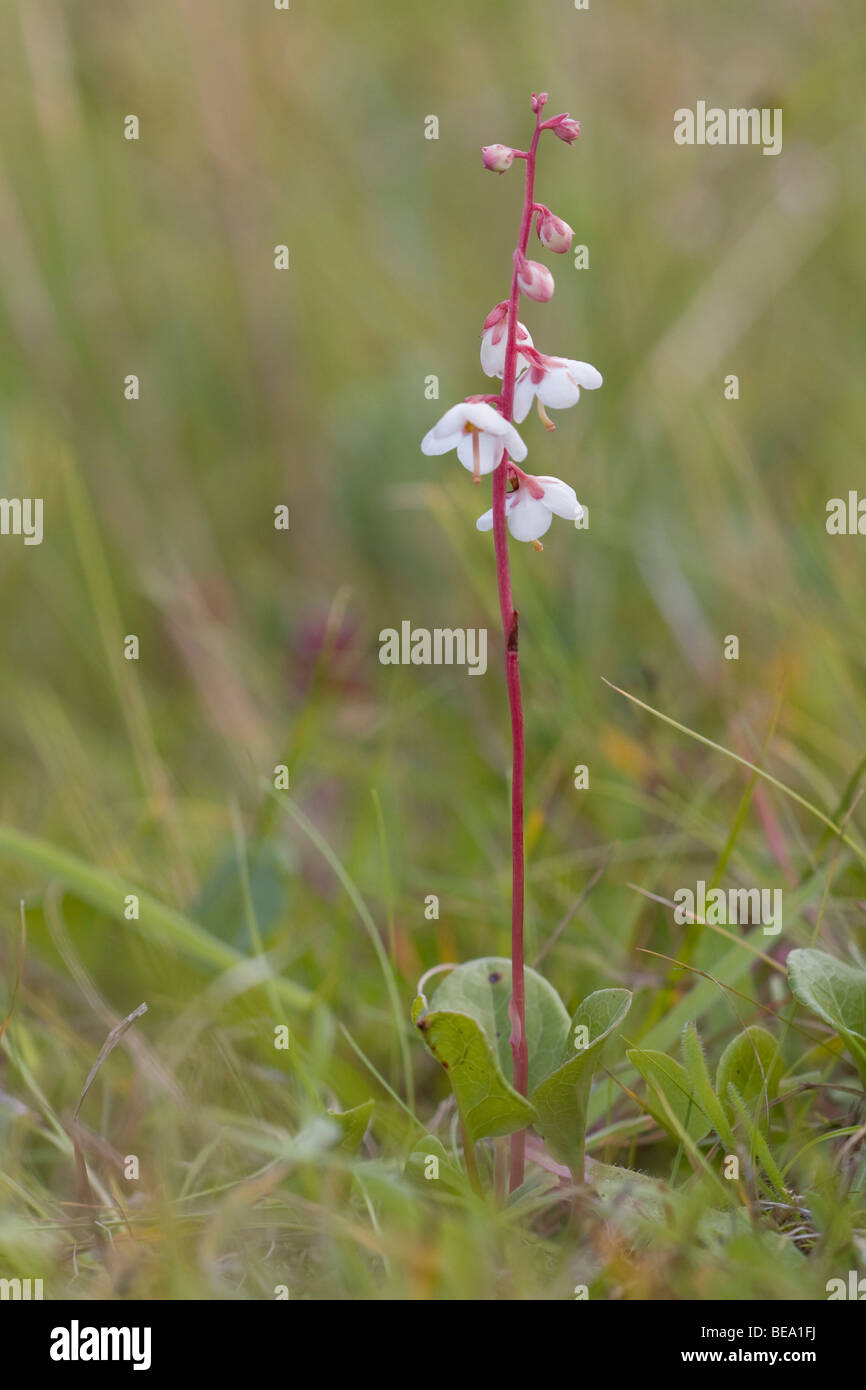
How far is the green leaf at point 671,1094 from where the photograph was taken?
5.30 ft

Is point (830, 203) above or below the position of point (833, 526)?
above

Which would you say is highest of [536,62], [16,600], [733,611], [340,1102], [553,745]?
[536,62]

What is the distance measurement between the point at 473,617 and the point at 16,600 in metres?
1.41

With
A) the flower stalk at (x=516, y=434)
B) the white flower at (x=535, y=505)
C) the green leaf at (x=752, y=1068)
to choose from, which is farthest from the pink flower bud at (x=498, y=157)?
the green leaf at (x=752, y=1068)

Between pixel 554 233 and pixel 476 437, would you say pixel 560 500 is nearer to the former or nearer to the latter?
pixel 476 437

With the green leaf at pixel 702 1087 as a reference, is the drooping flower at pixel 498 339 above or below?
above

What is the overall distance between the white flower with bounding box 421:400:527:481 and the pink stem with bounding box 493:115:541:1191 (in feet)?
0.06

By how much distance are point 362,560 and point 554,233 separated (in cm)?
248

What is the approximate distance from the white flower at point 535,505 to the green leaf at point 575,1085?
59 cm

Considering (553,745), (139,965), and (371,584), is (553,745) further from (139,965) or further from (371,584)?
(371,584)

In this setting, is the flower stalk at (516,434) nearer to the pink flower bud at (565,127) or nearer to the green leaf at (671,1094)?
the pink flower bud at (565,127)

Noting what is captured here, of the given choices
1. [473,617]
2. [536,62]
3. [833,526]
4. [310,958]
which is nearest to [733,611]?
[833,526]

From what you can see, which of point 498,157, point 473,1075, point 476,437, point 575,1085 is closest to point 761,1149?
point 575,1085

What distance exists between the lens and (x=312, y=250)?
14.7 ft
